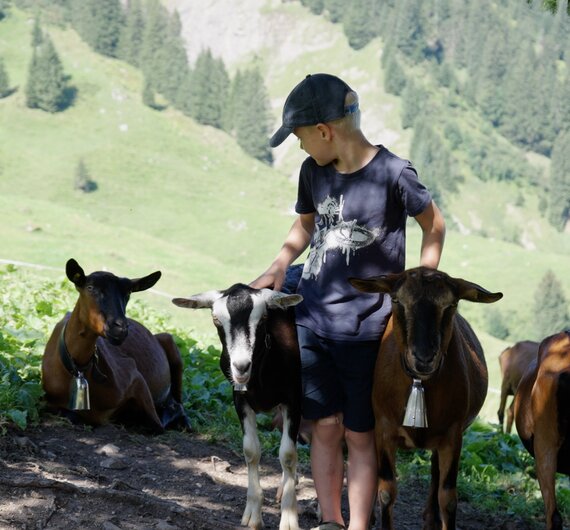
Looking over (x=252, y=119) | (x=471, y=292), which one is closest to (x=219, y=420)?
(x=471, y=292)

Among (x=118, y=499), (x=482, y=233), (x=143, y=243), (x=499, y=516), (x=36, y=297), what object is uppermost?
(x=118, y=499)

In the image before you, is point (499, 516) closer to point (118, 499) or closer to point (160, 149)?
point (118, 499)

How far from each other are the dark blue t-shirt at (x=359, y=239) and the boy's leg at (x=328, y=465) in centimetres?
54

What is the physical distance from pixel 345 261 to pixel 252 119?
115m

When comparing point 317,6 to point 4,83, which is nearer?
point 4,83

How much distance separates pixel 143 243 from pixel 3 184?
34.1 m

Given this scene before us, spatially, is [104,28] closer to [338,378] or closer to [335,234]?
[335,234]

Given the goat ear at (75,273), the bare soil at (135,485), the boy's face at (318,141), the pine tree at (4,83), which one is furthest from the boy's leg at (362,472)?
the pine tree at (4,83)

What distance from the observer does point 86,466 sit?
6.97m

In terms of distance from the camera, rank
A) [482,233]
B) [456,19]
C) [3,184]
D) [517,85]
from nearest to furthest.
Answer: [3,184] → [482,233] → [517,85] → [456,19]

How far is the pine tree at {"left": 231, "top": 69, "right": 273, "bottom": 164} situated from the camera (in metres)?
118

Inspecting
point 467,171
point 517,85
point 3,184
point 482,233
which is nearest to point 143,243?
point 3,184

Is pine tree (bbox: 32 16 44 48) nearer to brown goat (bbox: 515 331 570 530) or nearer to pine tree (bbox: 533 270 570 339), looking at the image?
pine tree (bbox: 533 270 570 339)

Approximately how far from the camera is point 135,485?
21.9 feet
